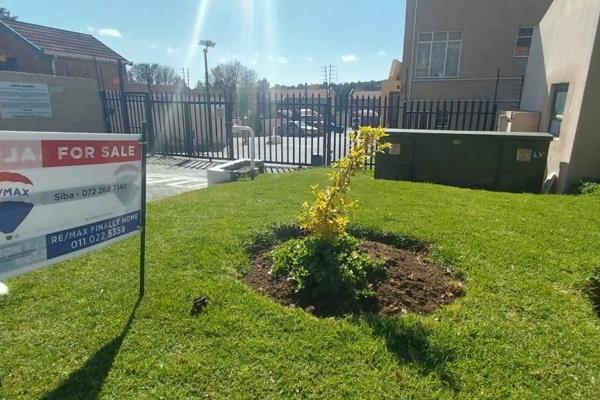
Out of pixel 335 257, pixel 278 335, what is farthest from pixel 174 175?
pixel 278 335

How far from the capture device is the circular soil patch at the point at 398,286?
9.75 ft

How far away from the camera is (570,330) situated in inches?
103

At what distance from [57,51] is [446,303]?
22563 mm

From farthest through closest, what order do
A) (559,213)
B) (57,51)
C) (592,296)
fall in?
(57,51), (559,213), (592,296)

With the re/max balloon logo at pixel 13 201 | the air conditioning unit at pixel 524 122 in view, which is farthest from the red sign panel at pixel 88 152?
the air conditioning unit at pixel 524 122

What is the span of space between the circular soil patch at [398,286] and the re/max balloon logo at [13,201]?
182 centimetres

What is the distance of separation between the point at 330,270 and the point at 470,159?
17.8 ft

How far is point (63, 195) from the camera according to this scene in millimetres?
2395

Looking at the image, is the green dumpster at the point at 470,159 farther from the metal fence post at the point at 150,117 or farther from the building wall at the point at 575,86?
the metal fence post at the point at 150,117

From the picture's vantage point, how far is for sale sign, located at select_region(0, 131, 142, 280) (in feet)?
6.95

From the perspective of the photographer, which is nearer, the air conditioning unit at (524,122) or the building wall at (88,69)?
the air conditioning unit at (524,122)

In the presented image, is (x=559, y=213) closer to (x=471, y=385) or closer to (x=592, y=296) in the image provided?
(x=592, y=296)

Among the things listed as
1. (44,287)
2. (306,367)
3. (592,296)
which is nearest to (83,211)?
(44,287)

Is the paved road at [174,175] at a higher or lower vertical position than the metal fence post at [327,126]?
lower
